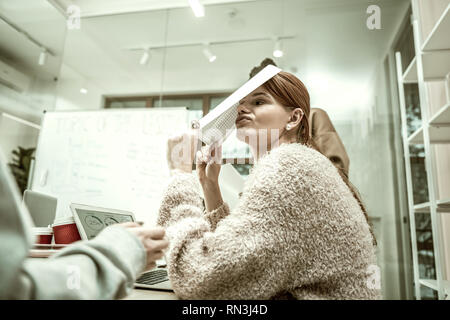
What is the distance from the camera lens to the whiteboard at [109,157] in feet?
6.78

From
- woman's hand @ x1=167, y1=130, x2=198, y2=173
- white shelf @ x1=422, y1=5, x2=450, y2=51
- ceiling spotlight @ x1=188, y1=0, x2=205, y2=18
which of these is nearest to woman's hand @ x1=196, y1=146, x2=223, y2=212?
woman's hand @ x1=167, y1=130, x2=198, y2=173

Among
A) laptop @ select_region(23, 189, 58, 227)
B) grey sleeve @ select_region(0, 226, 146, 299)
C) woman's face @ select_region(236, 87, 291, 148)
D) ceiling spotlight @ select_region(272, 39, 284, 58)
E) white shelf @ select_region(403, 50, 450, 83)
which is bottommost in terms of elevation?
grey sleeve @ select_region(0, 226, 146, 299)

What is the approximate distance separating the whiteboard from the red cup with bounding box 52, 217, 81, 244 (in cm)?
128

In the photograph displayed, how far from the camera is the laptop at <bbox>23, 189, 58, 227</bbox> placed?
1.06 meters

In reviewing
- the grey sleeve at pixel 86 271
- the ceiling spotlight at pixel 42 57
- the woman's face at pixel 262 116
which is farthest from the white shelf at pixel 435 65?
the ceiling spotlight at pixel 42 57

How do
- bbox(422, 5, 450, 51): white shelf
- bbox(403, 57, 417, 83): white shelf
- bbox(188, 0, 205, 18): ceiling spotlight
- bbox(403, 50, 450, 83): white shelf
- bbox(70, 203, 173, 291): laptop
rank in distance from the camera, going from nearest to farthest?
bbox(70, 203, 173, 291): laptop
bbox(422, 5, 450, 51): white shelf
bbox(403, 50, 450, 83): white shelf
bbox(403, 57, 417, 83): white shelf
bbox(188, 0, 205, 18): ceiling spotlight

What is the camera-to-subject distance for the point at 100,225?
2.46ft

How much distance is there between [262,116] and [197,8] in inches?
72.9

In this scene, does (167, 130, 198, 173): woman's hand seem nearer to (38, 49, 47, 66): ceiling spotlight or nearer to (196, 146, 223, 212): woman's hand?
(196, 146, 223, 212): woman's hand

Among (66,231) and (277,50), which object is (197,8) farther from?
(66,231)

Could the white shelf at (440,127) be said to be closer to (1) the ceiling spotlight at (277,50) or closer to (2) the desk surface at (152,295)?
(1) the ceiling spotlight at (277,50)

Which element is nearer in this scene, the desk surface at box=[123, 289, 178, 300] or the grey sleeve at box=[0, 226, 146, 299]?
the grey sleeve at box=[0, 226, 146, 299]

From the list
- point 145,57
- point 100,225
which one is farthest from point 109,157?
point 100,225

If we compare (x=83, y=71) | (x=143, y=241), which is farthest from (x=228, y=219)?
(x=83, y=71)
